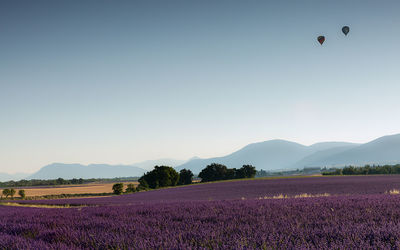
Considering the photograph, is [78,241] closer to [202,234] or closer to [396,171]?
[202,234]

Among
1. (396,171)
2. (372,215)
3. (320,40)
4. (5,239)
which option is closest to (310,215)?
(372,215)

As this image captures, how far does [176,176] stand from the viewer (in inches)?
2467

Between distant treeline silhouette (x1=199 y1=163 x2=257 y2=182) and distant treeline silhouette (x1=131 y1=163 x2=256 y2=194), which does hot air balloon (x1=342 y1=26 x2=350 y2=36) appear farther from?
distant treeline silhouette (x1=199 y1=163 x2=257 y2=182)

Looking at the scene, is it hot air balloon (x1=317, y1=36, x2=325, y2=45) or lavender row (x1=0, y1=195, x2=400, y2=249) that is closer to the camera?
lavender row (x1=0, y1=195, x2=400, y2=249)

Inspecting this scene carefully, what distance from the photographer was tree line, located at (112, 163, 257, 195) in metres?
54.5

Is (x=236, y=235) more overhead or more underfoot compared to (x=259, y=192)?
more overhead

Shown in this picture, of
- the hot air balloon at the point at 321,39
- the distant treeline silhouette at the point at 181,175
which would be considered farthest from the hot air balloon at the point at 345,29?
the distant treeline silhouette at the point at 181,175

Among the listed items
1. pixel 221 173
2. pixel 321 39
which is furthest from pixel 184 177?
pixel 321 39

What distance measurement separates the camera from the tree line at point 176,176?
54.5m

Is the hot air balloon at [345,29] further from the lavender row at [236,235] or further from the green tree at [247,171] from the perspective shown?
the green tree at [247,171]

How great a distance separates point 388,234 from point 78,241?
365 centimetres

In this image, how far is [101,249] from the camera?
11.6 ft

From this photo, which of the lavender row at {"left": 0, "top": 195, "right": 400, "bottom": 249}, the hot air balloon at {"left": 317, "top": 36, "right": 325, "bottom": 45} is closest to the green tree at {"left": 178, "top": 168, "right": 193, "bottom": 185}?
the hot air balloon at {"left": 317, "top": 36, "right": 325, "bottom": 45}

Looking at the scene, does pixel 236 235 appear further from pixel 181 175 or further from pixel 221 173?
pixel 221 173
